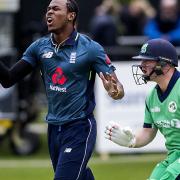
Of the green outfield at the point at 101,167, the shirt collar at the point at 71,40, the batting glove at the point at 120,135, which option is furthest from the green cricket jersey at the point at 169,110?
the green outfield at the point at 101,167

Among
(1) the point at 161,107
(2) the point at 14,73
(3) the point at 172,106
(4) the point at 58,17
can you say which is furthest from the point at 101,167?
(3) the point at 172,106

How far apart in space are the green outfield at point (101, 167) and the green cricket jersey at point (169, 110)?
482 centimetres

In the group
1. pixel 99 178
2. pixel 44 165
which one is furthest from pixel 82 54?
pixel 44 165

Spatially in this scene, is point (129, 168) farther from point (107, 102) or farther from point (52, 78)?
point (52, 78)

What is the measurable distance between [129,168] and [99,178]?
104 centimetres

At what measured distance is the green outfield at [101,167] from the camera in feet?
47.0

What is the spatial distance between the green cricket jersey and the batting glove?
31 cm

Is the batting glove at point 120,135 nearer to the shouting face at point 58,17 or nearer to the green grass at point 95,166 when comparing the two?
the shouting face at point 58,17

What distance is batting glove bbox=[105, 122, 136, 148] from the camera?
9.44m

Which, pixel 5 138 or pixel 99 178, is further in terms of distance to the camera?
pixel 5 138

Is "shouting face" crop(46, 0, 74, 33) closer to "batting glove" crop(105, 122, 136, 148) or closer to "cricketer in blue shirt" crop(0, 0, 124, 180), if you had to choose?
"cricketer in blue shirt" crop(0, 0, 124, 180)

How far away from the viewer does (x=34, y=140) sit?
16.4m

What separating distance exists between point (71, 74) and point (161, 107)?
1077 mm

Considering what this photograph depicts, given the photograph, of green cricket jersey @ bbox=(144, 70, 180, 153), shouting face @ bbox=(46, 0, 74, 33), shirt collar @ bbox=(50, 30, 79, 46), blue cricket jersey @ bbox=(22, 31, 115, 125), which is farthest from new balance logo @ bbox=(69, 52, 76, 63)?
green cricket jersey @ bbox=(144, 70, 180, 153)
